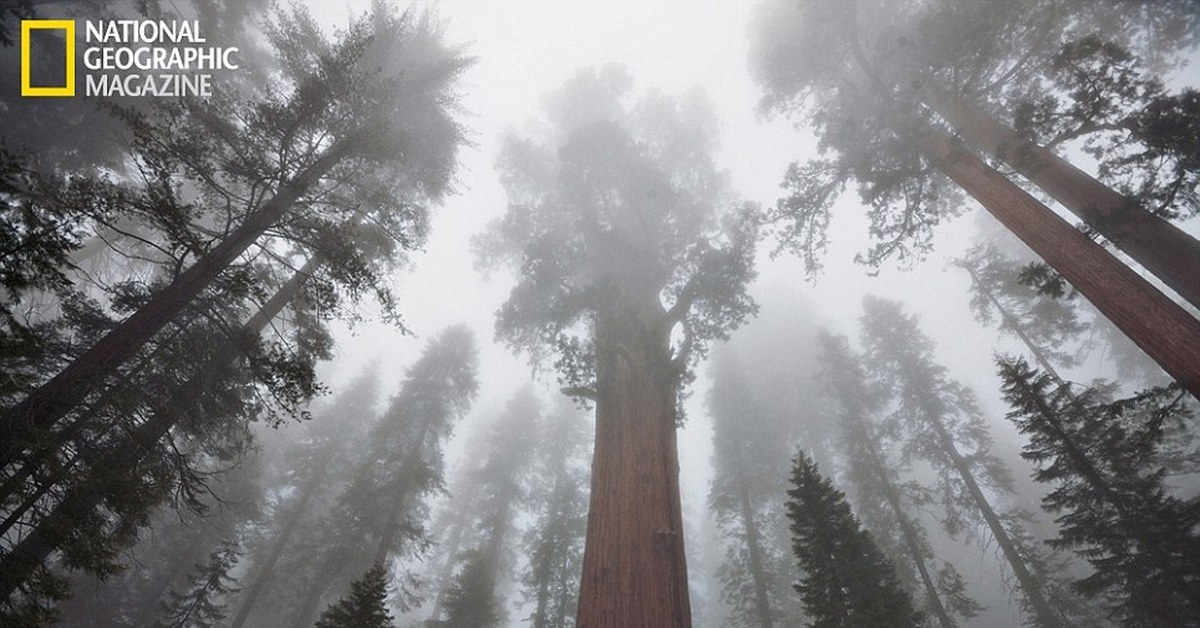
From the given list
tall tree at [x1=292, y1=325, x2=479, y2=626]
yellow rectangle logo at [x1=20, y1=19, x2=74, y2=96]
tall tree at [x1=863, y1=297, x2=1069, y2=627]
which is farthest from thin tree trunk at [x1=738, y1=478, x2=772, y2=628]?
yellow rectangle logo at [x1=20, y1=19, x2=74, y2=96]

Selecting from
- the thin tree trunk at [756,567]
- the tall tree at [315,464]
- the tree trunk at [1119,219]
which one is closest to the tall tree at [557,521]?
the thin tree trunk at [756,567]

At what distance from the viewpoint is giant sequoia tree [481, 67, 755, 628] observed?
21.8 ft

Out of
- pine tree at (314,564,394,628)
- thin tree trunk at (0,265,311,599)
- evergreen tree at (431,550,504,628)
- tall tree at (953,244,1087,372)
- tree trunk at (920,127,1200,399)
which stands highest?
tall tree at (953,244,1087,372)

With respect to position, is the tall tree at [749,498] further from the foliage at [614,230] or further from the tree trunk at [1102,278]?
the tree trunk at [1102,278]

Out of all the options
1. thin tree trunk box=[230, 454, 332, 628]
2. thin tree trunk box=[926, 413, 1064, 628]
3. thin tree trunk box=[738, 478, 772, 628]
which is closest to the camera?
thin tree trunk box=[926, 413, 1064, 628]

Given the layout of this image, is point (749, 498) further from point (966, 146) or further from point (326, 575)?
point (326, 575)

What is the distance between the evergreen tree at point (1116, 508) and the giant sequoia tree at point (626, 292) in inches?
271

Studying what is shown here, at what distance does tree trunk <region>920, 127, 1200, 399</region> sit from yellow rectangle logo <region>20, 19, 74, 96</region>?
20.6 metres

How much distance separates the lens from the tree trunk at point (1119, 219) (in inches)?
279

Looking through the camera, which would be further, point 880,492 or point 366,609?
point 880,492

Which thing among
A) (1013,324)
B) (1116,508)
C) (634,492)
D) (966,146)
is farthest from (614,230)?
(1013,324)

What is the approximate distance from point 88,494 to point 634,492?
6.97 meters

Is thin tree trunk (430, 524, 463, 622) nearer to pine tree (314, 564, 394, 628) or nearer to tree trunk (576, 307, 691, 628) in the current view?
tree trunk (576, 307, 691, 628)

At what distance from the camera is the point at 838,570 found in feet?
28.7
